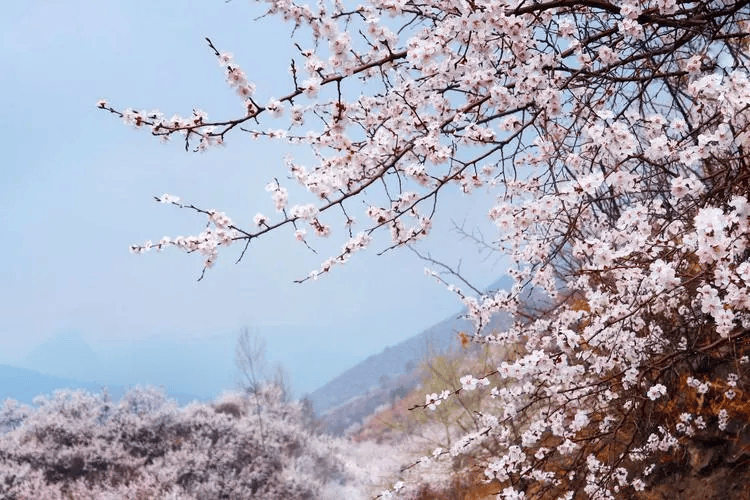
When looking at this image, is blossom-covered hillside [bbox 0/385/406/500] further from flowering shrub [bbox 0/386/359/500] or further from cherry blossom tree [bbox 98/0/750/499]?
cherry blossom tree [bbox 98/0/750/499]

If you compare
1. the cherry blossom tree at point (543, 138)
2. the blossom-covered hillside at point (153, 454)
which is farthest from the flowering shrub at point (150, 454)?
the cherry blossom tree at point (543, 138)

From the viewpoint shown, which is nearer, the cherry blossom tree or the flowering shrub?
the cherry blossom tree

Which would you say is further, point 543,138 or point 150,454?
point 150,454

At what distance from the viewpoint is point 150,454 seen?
48.9ft

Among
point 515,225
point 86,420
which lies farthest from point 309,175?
point 86,420

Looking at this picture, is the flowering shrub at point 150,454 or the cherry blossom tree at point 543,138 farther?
the flowering shrub at point 150,454

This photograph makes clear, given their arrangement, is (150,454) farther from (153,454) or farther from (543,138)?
(543,138)

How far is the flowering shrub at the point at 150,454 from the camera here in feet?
43.9

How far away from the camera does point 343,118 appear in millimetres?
3139

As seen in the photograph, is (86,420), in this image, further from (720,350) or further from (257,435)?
(720,350)

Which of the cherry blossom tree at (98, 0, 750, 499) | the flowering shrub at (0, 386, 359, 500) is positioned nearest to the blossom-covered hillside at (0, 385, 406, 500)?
the flowering shrub at (0, 386, 359, 500)

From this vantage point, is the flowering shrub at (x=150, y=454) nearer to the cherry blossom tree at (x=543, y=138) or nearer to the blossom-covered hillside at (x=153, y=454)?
the blossom-covered hillside at (x=153, y=454)

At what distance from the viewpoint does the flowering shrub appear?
13375 mm

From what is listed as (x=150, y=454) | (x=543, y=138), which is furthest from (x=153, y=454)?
(x=543, y=138)
